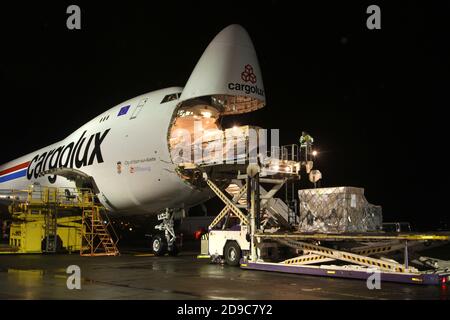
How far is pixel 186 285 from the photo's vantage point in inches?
478

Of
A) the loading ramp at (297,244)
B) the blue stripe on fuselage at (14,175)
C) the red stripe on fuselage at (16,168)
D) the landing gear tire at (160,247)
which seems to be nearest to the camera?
the loading ramp at (297,244)

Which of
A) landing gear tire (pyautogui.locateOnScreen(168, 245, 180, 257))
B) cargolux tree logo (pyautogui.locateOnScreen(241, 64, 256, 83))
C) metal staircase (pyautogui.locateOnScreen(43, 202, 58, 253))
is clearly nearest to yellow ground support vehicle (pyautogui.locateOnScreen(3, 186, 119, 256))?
metal staircase (pyautogui.locateOnScreen(43, 202, 58, 253))

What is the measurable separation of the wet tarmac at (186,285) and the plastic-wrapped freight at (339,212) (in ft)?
6.44

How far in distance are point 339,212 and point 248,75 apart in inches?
240

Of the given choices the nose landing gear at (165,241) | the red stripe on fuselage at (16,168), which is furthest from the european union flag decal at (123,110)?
the red stripe on fuselage at (16,168)

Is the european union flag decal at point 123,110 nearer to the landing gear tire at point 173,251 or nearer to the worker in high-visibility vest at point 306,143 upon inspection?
the landing gear tire at point 173,251

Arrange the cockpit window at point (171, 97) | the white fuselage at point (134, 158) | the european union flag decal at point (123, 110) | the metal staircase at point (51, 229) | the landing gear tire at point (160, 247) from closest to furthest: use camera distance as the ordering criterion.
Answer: the white fuselage at point (134, 158)
the cockpit window at point (171, 97)
the landing gear tire at point (160, 247)
the european union flag decal at point (123, 110)
the metal staircase at point (51, 229)

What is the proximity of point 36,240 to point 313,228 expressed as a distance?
16.0 metres

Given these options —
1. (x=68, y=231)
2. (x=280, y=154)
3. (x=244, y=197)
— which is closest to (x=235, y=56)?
(x=280, y=154)

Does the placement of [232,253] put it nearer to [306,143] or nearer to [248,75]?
[306,143]

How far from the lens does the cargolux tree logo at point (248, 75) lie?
705 inches

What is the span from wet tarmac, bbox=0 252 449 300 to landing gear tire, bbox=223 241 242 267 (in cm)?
70

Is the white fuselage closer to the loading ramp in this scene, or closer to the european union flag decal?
the european union flag decal
